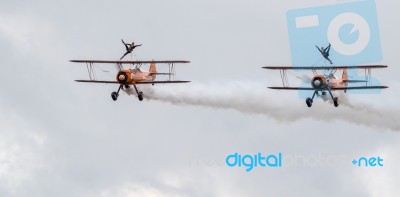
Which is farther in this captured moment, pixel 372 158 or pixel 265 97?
pixel 265 97

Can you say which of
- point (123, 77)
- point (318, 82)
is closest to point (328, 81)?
point (318, 82)

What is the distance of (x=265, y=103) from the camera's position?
5177 inches

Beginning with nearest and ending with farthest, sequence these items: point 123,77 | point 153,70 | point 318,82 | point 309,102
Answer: point 309,102 → point 318,82 → point 123,77 → point 153,70

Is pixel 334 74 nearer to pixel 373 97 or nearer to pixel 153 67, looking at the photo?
pixel 373 97

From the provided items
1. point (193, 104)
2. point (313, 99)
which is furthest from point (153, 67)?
point (313, 99)

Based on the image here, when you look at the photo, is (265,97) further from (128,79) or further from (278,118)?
(128,79)

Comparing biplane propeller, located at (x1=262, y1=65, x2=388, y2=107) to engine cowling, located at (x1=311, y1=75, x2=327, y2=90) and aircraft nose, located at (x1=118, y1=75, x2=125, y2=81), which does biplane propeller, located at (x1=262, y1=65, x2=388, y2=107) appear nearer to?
engine cowling, located at (x1=311, y1=75, x2=327, y2=90)

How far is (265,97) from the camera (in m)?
132

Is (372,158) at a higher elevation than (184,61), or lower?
lower

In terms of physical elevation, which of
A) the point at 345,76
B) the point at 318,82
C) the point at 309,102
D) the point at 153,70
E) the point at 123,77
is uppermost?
the point at 153,70

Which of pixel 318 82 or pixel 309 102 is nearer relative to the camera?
pixel 309 102

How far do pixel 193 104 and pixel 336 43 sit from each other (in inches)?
451

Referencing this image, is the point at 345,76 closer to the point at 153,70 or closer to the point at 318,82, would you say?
the point at 318,82

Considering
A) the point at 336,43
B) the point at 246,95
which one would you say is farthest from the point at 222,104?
the point at 336,43
